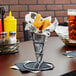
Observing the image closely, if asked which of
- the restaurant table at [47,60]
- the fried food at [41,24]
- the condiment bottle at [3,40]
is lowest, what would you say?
the restaurant table at [47,60]

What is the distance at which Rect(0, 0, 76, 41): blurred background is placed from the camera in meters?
2.73

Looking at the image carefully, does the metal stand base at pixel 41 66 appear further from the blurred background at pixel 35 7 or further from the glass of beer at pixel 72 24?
the blurred background at pixel 35 7

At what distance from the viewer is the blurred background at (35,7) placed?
2.73 meters

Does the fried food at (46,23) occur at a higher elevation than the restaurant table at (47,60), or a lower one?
higher

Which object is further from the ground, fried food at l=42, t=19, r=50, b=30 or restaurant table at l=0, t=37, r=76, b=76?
fried food at l=42, t=19, r=50, b=30

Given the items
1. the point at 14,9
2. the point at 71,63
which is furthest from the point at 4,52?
the point at 14,9

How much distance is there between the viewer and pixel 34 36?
966 millimetres

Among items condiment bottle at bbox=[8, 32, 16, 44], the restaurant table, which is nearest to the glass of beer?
the restaurant table

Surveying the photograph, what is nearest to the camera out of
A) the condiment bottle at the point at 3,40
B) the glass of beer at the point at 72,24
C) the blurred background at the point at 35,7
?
the condiment bottle at the point at 3,40

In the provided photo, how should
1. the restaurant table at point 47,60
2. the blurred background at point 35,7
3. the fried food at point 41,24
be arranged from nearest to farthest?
the restaurant table at point 47,60 < the fried food at point 41,24 < the blurred background at point 35,7

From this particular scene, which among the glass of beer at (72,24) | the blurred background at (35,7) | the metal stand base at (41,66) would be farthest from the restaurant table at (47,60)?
the blurred background at (35,7)

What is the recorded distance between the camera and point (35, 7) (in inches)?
109

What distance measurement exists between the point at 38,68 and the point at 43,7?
191 centimetres

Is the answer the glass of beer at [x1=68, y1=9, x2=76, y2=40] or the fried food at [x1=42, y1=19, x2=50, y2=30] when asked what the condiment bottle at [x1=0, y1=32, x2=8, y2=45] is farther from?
the glass of beer at [x1=68, y1=9, x2=76, y2=40]
